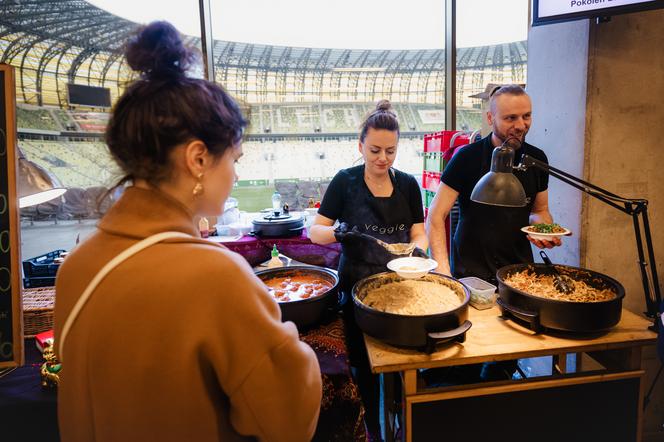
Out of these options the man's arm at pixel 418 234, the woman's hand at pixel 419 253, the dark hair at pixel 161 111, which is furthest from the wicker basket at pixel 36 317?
the man's arm at pixel 418 234

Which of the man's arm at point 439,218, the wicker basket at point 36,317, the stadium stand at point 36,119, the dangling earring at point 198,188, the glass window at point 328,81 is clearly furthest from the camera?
the glass window at point 328,81

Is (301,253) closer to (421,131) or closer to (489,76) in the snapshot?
(421,131)

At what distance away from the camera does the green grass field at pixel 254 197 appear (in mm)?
4316

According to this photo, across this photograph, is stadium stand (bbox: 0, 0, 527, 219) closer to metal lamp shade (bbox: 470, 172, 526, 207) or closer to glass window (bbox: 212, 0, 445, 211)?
glass window (bbox: 212, 0, 445, 211)

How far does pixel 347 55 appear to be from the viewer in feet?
14.0

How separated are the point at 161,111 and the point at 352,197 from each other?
1.66 metres

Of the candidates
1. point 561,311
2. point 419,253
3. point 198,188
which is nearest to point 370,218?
point 419,253

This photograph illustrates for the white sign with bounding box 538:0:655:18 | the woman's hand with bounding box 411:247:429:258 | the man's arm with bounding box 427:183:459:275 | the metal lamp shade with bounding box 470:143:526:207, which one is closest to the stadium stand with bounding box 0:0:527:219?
the man's arm with bounding box 427:183:459:275

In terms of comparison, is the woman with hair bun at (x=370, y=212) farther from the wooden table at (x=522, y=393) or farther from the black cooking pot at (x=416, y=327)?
the black cooking pot at (x=416, y=327)

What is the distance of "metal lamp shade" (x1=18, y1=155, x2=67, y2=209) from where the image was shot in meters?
1.78

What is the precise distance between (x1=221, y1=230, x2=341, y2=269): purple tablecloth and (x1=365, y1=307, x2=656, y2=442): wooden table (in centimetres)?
169

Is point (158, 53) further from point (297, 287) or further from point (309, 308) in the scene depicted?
point (297, 287)

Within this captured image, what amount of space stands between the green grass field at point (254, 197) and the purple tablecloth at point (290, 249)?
1.10m

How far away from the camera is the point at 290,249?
3268 millimetres
